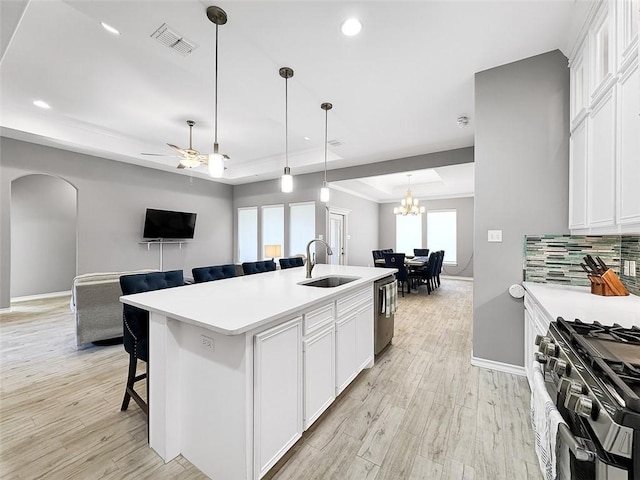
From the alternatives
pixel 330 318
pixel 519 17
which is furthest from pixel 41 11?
pixel 519 17

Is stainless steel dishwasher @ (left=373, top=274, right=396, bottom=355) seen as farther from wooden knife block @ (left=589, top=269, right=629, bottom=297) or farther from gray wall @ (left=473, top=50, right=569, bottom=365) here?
wooden knife block @ (left=589, top=269, right=629, bottom=297)

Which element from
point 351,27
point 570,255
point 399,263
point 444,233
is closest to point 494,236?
point 570,255

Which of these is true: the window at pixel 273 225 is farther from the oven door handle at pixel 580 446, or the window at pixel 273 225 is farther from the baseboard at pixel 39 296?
the oven door handle at pixel 580 446

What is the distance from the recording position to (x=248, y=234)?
7.94 metres

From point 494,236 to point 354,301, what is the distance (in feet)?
5.09

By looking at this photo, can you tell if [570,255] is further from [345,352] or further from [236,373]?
[236,373]

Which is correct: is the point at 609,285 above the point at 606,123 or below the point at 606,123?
below

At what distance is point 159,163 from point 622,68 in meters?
6.82

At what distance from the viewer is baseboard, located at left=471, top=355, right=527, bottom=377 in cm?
248

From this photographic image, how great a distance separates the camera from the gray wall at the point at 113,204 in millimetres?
4449

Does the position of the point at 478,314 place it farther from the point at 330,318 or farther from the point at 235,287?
the point at 235,287

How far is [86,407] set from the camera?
2.06m

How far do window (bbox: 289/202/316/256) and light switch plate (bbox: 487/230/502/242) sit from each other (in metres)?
4.46

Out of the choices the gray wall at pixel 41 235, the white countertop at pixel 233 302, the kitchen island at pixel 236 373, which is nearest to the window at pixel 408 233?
the white countertop at pixel 233 302
